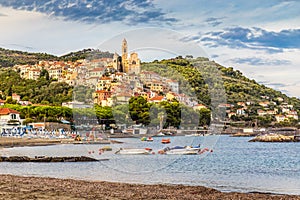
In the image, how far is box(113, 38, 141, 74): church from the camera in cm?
1248

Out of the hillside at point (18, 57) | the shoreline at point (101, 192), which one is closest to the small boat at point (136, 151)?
the shoreline at point (101, 192)

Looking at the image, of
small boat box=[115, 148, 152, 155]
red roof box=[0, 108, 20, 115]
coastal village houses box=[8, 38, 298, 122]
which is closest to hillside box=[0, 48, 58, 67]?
red roof box=[0, 108, 20, 115]

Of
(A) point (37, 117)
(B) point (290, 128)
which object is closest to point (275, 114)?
(B) point (290, 128)

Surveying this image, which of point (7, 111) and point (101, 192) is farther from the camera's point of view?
point (7, 111)

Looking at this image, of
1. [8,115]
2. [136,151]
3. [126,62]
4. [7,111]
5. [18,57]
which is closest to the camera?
[126,62]

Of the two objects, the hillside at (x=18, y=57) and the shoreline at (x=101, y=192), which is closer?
the shoreline at (x=101, y=192)

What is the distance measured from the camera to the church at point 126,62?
12.5 meters

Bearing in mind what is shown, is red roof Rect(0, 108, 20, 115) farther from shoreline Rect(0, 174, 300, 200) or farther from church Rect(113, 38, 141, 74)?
church Rect(113, 38, 141, 74)

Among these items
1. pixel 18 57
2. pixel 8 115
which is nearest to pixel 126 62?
pixel 8 115

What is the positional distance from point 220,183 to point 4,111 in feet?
176

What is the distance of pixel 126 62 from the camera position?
42.5ft

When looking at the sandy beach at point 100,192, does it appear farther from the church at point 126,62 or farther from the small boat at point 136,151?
Result: the small boat at point 136,151

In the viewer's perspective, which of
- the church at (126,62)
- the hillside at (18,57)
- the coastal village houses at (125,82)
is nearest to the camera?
the church at (126,62)

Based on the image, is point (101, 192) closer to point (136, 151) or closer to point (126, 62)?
point (126, 62)
